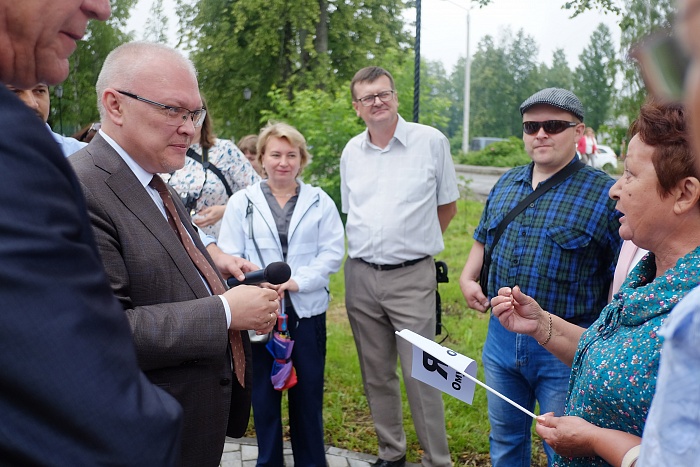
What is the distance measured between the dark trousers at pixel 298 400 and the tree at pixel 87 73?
53.7ft

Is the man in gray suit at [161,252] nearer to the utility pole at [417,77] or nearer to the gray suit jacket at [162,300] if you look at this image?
the gray suit jacket at [162,300]

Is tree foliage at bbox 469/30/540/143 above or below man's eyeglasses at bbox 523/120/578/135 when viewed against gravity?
above

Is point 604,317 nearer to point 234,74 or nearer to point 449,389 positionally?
point 449,389

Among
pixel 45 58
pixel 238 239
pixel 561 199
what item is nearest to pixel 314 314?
pixel 238 239

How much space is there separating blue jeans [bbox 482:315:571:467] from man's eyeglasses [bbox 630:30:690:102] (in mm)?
2475

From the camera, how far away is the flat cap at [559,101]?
3287 mm

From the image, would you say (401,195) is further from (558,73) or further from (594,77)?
(558,73)

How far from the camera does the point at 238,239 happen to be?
3887 millimetres

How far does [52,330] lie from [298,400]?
123 inches

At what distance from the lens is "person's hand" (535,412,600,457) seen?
183cm

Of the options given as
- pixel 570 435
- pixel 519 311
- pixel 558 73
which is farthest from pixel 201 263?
pixel 558 73

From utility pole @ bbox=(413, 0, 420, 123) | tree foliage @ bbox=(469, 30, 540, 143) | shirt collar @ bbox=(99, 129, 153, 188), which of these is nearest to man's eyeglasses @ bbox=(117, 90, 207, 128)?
shirt collar @ bbox=(99, 129, 153, 188)

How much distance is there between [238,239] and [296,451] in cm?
136

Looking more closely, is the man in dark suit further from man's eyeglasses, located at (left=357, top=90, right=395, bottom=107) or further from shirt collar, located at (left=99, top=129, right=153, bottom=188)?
man's eyeglasses, located at (left=357, top=90, right=395, bottom=107)
